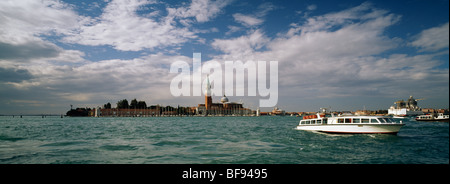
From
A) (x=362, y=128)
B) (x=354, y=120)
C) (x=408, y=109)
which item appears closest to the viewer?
(x=362, y=128)

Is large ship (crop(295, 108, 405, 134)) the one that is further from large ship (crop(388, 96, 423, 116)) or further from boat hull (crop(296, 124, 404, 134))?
large ship (crop(388, 96, 423, 116))

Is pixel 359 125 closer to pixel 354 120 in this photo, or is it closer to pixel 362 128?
pixel 362 128

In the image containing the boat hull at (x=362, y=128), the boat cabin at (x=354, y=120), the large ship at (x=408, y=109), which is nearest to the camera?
the boat hull at (x=362, y=128)

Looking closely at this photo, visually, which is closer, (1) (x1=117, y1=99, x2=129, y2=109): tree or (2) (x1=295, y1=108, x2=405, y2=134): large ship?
(2) (x1=295, y1=108, x2=405, y2=134): large ship

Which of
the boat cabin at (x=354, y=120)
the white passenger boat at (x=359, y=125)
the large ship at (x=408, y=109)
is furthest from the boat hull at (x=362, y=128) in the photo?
the large ship at (x=408, y=109)

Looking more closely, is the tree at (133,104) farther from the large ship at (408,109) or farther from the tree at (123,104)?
the large ship at (408,109)

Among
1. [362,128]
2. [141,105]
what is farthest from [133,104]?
[362,128]

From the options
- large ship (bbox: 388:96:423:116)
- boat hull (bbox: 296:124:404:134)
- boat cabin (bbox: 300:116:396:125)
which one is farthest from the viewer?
large ship (bbox: 388:96:423:116)

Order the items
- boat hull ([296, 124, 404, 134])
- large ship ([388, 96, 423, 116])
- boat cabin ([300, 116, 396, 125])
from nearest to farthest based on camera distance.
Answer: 1. boat hull ([296, 124, 404, 134])
2. boat cabin ([300, 116, 396, 125])
3. large ship ([388, 96, 423, 116])

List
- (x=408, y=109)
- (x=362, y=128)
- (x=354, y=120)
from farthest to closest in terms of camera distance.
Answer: (x=408, y=109) < (x=354, y=120) < (x=362, y=128)

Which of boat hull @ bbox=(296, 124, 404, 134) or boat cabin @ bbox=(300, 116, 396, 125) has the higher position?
boat cabin @ bbox=(300, 116, 396, 125)

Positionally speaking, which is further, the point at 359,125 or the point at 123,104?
the point at 123,104

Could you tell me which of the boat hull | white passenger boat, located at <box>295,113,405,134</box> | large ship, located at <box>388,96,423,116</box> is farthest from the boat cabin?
large ship, located at <box>388,96,423,116</box>

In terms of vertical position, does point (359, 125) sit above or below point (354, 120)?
below
